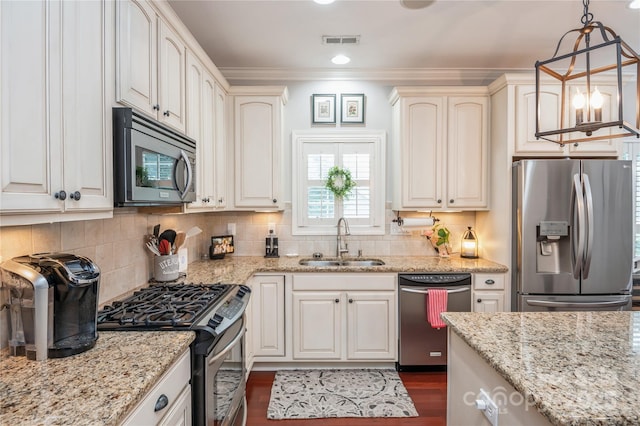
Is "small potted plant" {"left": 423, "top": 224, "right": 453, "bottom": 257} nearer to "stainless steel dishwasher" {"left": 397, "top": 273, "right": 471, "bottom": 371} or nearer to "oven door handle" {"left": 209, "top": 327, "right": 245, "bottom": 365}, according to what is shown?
"stainless steel dishwasher" {"left": 397, "top": 273, "right": 471, "bottom": 371}

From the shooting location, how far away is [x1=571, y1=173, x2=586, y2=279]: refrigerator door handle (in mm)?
2793

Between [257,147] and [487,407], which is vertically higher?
[257,147]

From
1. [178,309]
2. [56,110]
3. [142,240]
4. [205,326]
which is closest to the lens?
[56,110]

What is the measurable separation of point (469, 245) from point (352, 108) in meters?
1.76

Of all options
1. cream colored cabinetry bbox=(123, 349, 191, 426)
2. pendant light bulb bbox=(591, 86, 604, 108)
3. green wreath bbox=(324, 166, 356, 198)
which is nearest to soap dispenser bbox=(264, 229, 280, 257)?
green wreath bbox=(324, 166, 356, 198)

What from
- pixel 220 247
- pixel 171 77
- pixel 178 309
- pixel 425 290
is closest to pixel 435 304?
pixel 425 290

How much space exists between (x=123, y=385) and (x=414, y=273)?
245 cm

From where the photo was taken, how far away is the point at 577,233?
2820mm

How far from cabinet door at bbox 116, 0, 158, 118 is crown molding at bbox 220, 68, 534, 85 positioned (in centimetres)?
182

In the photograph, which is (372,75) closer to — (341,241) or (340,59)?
(340,59)

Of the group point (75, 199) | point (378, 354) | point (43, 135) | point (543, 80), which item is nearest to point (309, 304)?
point (378, 354)

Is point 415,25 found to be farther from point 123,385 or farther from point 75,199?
point 123,385

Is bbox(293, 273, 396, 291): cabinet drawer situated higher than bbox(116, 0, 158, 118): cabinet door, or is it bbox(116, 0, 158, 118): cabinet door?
bbox(116, 0, 158, 118): cabinet door

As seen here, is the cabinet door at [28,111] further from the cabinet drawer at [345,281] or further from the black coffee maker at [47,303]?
the cabinet drawer at [345,281]
